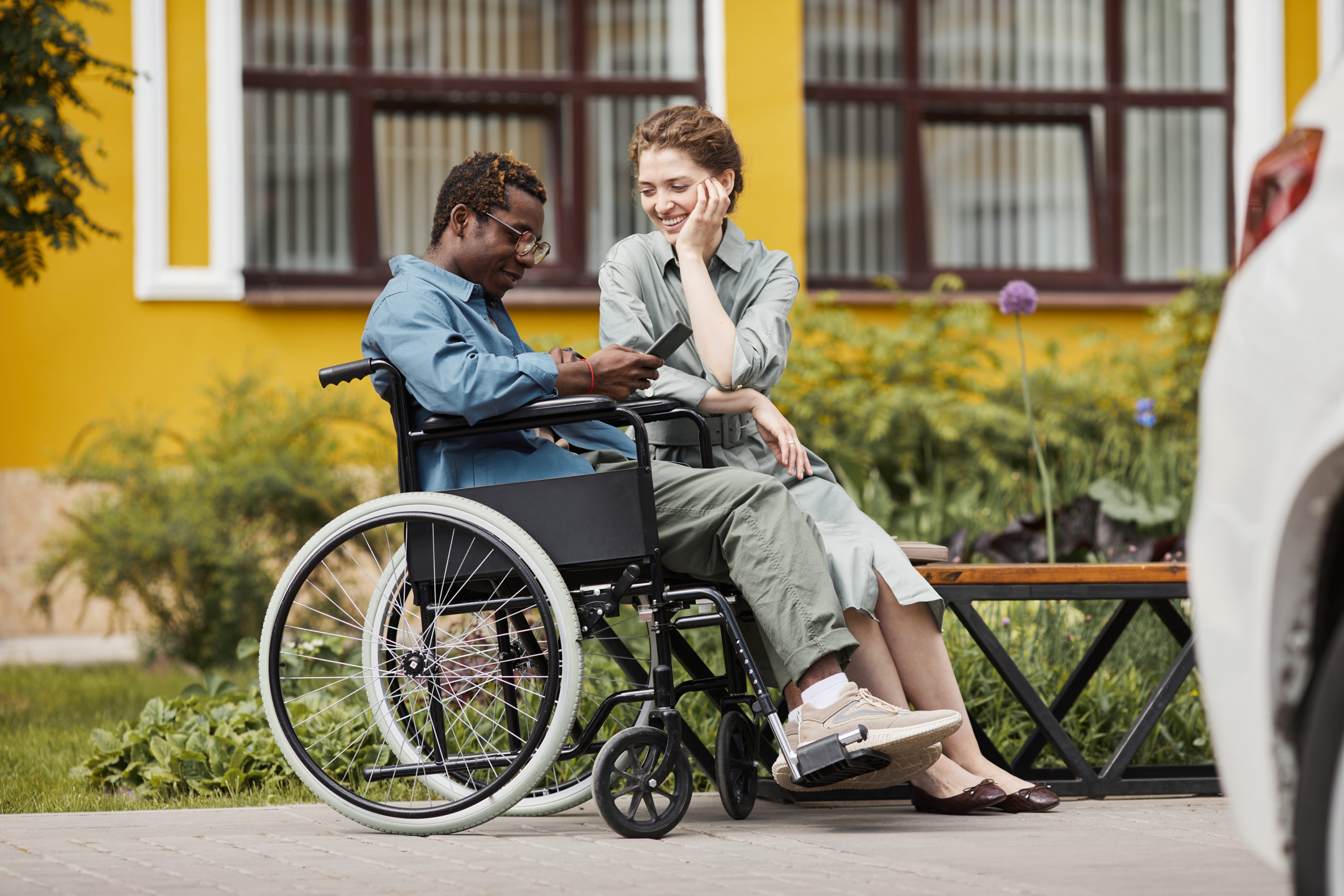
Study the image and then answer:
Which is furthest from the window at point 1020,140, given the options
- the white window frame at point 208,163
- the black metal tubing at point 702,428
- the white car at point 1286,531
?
the white car at point 1286,531

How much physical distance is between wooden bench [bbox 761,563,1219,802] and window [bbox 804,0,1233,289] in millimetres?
5382

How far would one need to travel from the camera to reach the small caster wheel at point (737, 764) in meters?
3.17

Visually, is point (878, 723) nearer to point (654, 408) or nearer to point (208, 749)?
point (654, 408)

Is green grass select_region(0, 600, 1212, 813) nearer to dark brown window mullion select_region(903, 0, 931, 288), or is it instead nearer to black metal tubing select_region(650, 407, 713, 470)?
black metal tubing select_region(650, 407, 713, 470)

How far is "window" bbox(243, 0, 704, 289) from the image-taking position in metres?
8.41

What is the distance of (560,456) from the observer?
11.0 ft

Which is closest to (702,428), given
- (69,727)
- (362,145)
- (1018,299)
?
(1018,299)

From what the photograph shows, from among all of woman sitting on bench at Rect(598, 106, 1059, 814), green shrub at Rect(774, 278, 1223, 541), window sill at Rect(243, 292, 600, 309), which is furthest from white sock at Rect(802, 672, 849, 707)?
window sill at Rect(243, 292, 600, 309)

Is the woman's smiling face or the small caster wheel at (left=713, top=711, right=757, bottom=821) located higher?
the woman's smiling face

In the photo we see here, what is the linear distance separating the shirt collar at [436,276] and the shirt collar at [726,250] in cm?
47

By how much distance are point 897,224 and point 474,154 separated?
19.4 ft

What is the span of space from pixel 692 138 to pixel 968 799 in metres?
1.62

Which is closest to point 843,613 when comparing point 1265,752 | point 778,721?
point 778,721

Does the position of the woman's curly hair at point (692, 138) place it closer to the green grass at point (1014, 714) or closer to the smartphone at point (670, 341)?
the smartphone at point (670, 341)
